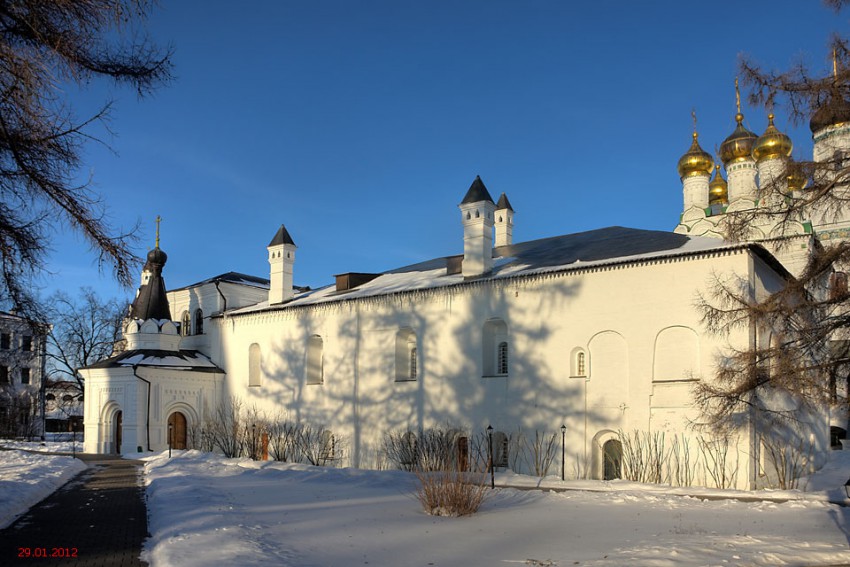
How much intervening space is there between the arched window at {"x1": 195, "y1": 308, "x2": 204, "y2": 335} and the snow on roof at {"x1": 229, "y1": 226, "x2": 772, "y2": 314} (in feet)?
17.6

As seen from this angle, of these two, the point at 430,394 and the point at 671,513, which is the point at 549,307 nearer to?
the point at 430,394

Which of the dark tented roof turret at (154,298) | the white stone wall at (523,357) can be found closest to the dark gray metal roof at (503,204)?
the white stone wall at (523,357)

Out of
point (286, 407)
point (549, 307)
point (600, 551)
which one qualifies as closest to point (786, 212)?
point (600, 551)

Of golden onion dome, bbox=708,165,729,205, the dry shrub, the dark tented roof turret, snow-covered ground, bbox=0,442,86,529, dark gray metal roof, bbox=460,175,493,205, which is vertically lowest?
snow-covered ground, bbox=0,442,86,529

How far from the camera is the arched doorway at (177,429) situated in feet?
98.1

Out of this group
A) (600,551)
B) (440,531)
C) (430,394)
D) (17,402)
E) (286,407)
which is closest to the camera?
(600,551)

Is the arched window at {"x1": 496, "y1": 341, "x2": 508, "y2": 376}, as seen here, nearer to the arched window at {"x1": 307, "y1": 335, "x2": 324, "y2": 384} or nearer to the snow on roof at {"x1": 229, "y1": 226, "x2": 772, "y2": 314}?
the snow on roof at {"x1": 229, "y1": 226, "x2": 772, "y2": 314}

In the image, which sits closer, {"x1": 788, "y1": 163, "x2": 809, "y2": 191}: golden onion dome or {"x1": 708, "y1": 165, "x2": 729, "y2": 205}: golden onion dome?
{"x1": 788, "y1": 163, "x2": 809, "y2": 191}: golden onion dome

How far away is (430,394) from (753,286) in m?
10.0

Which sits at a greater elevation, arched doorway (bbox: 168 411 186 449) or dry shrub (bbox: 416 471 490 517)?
dry shrub (bbox: 416 471 490 517)

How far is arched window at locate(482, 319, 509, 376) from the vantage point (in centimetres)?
2267

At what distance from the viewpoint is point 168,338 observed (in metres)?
32.5

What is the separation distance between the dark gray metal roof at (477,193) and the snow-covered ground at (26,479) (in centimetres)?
1380

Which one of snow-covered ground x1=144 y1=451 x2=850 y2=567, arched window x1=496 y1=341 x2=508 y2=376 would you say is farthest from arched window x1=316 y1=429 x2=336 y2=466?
snow-covered ground x1=144 y1=451 x2=850 y2=567
